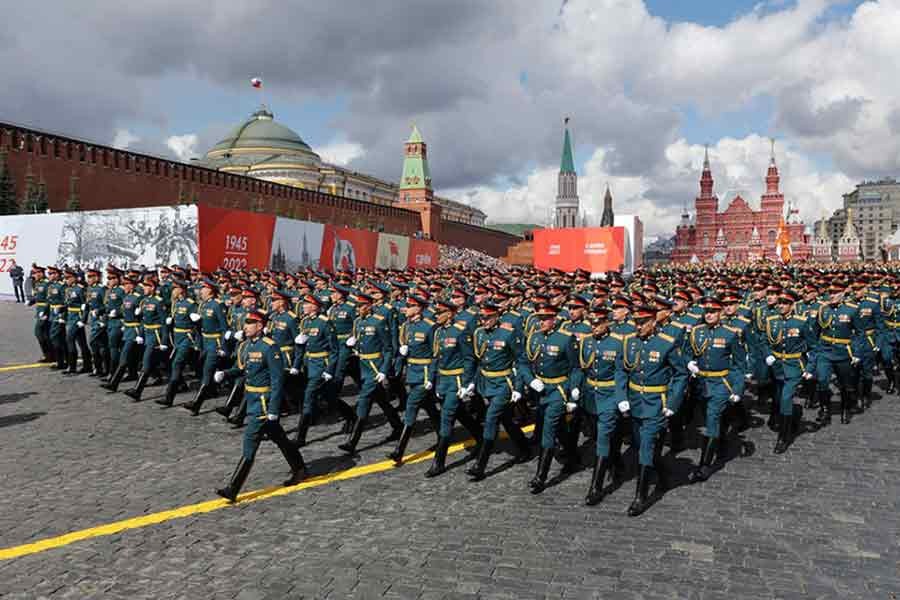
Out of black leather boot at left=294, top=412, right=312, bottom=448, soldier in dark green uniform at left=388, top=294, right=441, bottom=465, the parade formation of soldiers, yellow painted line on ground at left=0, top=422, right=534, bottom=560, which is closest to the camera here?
yellow painted line on ground at left=0, top=422, right=534, bottom=560

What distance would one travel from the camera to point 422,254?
148ft

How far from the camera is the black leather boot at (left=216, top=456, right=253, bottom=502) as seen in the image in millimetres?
6527

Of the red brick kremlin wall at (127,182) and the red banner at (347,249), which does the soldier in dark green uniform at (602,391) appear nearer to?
the red banner at (347,249)

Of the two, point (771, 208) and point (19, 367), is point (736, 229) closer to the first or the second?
point (771, 208)

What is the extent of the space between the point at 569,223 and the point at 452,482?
19136cm

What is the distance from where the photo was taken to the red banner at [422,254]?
42.9 metres

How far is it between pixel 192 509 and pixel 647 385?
15.1 feet

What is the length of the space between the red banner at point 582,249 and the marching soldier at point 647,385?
110ft

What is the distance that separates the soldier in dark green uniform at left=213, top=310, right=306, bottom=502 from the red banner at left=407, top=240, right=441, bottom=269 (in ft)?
112

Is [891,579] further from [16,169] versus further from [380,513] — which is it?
[16,169]

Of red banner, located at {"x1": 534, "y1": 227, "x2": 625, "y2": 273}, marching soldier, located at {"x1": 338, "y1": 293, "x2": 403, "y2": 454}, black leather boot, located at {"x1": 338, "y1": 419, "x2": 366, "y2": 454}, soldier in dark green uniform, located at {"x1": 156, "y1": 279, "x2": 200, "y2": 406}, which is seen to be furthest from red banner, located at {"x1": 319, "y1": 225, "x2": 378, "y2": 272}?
black leather boot, located at {"x1": 338, "y1": 419, "x2": 366, "y2": 454}

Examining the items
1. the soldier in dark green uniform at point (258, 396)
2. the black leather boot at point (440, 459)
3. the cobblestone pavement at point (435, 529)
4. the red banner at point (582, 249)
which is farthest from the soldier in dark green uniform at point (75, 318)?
the red banner at point (582, 249)

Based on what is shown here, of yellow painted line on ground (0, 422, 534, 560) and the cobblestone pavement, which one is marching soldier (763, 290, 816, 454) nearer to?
the cobblestone pavement

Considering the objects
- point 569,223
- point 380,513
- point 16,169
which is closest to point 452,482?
point 380,513
